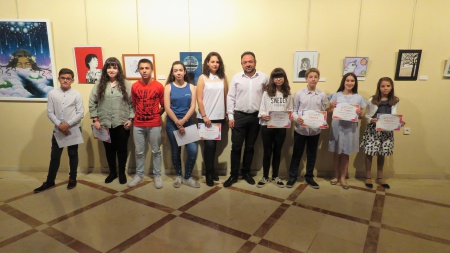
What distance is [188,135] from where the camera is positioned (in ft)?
10.5

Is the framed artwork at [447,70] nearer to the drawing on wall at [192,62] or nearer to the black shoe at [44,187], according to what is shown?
the drawing on wall at [192,62]

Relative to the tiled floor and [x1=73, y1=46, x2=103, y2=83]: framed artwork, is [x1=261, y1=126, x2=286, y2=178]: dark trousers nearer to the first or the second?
the tiled floor

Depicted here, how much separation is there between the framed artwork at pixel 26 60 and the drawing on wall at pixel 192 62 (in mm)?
1761

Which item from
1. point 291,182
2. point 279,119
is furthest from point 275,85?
point 291,182

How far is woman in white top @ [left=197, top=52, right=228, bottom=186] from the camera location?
127 inches

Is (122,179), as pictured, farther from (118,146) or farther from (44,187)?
(44,187)

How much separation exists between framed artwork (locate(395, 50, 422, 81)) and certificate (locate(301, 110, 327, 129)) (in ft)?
4.28

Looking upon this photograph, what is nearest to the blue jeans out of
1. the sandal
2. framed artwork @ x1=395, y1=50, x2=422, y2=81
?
the sandal

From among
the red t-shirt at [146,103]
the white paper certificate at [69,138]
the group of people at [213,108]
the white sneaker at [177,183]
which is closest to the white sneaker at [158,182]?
the group of people at [213,108]

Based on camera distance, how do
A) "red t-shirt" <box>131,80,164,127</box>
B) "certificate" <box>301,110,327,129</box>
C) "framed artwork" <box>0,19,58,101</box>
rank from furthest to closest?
"framed artwork" <box>0,19,58,101</box> < "red t-shirt" <box>131,80,164,127</box> < "certificate" <box>301,110,327,129</box>

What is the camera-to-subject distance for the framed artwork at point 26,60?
3541 millimetres

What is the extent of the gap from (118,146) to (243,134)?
157cm

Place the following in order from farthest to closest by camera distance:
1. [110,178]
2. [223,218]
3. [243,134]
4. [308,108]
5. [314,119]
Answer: [110,178]
[243,134]
[308,108]
[314,119]
[223,218]

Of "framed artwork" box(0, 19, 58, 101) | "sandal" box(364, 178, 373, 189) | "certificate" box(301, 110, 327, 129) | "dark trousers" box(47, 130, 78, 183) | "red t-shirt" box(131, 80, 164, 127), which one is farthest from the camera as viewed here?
"framed artwork" box(0, 19, 58, 101)
